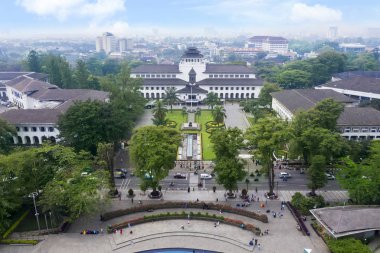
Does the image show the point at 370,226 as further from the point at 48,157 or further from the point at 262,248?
the point at 48,157

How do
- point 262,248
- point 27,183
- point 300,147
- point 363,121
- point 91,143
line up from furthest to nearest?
point 363,121, point 91,143, point 300,147, point 27,183, point 262,248

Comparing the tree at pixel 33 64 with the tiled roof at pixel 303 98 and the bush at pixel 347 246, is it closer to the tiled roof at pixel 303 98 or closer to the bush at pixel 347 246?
the tiled roof at pixel 303 98

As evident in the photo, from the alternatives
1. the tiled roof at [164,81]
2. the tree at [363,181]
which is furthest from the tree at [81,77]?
the tree at [363,181]

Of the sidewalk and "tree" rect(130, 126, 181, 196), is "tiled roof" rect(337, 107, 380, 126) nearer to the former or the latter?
the sidewalk

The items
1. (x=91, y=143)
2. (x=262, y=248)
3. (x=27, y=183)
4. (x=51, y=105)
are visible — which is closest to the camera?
(x=262, y=248)

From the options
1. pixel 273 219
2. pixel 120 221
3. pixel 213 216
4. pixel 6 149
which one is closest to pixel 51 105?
pixel 6 149

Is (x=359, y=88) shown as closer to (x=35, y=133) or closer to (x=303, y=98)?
(x=303, y=98)

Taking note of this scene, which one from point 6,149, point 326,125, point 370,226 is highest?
point 326,125
